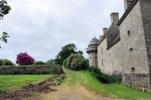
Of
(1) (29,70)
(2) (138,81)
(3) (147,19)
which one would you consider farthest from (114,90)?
(1) (29,70)

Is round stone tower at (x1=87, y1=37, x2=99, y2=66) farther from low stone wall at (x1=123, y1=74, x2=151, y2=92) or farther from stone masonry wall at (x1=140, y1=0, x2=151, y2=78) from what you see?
stone masonry wall at (x1=140, y1=0, x2=151, y2=78)

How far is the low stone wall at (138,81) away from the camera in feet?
36.9

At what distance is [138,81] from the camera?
12727 millimetres

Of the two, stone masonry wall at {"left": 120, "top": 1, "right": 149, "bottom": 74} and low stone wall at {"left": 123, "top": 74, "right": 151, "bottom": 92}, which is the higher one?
stone masonry wall at {"left": 120, "top": 1, "right": 149, "bottom": 74}

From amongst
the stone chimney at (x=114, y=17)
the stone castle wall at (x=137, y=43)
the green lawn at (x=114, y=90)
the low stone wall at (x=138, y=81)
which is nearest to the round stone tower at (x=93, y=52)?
the stone chimney at (x=114, y=17)

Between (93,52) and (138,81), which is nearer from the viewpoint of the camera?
(138,81)

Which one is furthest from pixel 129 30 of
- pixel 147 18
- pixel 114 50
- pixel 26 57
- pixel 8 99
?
pixel 26 57

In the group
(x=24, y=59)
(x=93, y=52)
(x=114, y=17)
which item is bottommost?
(x=24, y=59)

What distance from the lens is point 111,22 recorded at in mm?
27656

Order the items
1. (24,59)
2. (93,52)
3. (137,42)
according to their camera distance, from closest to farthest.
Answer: (137,42), (93,52), (24,59)

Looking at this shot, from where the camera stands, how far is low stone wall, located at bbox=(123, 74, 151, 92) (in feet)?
36.9

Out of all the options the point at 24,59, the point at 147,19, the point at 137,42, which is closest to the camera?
the point at 147,19

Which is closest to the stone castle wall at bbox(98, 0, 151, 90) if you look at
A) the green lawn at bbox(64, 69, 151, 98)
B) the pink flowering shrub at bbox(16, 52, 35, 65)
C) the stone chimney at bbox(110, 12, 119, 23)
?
the green lawn at bbox(64, 69, 151, 98)

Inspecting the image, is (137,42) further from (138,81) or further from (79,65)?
(79,65)
